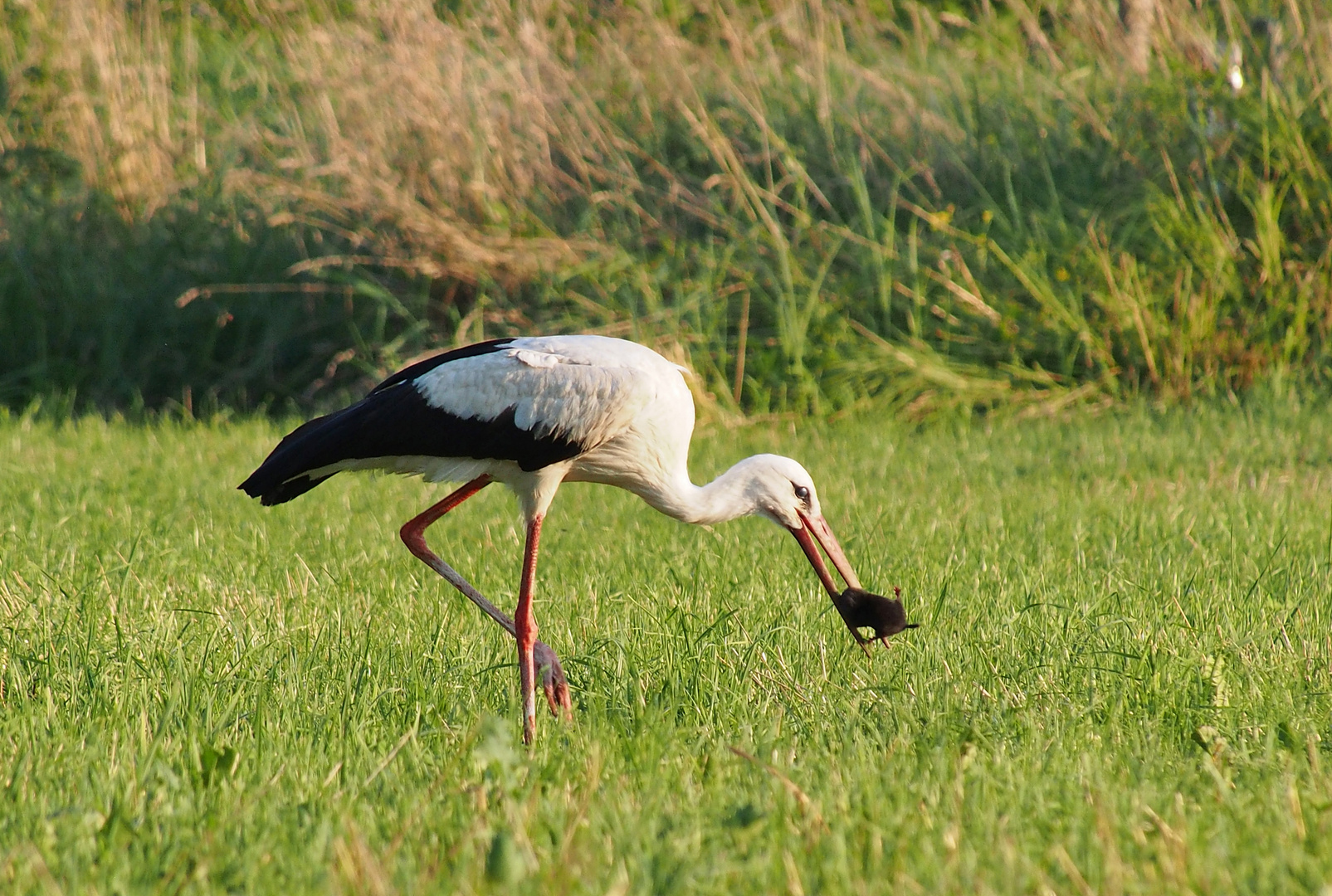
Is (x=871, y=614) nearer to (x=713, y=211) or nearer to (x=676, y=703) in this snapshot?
(x=676, y=703)

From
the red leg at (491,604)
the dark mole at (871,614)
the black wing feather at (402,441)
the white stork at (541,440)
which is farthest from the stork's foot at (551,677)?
the dark mole at (871,614)

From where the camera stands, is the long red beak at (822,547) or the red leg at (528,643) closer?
the red leg at (528,643)

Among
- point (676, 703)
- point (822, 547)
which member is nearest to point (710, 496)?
point (822, 547)

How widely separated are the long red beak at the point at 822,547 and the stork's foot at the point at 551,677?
0.82 metres

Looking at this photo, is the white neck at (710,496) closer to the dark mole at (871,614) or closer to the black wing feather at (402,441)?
the black wing feather at (402,441)

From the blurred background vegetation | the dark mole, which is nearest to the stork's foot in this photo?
the dark mole

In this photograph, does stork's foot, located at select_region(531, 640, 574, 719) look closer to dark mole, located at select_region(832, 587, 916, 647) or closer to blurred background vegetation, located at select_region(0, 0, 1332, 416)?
dark mole, located at select_region(832, 587, 916, 647)

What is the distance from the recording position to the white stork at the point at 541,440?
433 cm

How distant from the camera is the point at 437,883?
245 centimetres

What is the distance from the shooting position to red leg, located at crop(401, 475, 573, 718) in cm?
390

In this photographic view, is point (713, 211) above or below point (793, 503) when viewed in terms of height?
below

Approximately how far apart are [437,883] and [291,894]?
0.75ft

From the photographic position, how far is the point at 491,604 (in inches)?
175

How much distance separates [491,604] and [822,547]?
3.22 ft
